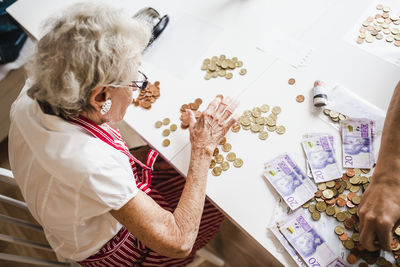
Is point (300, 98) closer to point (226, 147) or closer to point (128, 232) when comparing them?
point (226, 147)

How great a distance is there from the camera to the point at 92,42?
107cm

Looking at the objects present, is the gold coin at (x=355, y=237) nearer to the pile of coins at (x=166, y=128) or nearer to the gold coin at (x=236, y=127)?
the gold coin at (x=236, y=127)

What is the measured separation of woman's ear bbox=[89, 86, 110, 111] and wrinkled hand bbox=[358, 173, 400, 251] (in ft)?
3.54

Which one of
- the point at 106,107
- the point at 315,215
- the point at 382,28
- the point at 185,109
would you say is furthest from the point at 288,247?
the point at 382,28

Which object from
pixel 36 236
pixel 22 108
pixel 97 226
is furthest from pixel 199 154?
pixel 36 236

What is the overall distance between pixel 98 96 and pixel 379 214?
1.14 metres

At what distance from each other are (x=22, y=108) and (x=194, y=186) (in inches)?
31.0

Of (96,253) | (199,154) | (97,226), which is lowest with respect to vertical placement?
(96,253)

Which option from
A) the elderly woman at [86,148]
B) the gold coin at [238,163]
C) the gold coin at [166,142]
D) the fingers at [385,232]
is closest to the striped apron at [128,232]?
the elderly woman at [86,148]

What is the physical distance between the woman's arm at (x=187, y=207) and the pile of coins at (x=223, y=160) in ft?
0.14

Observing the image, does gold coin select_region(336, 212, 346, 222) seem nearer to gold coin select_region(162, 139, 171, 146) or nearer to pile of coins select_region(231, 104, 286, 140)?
pile of coins select_region(231, 104, 286, 140)

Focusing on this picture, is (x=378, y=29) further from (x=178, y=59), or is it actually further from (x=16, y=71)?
(x=16, y=71)

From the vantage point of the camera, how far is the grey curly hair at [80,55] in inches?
41.9

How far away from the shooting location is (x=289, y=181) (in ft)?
4.33
